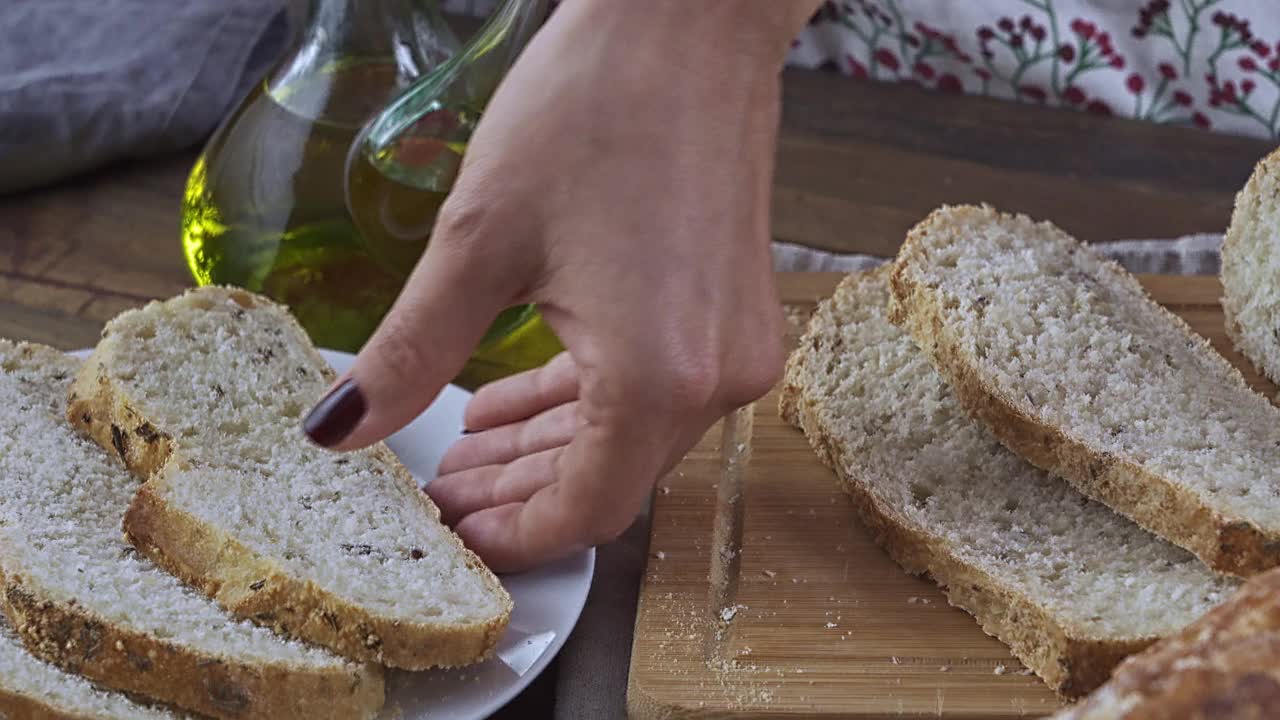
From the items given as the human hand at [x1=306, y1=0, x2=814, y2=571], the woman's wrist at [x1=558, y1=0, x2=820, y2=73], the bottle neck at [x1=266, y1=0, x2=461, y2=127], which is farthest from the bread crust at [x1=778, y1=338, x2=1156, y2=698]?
the bottle neck at [x1=266, y1=0, x2=461, y2=127]

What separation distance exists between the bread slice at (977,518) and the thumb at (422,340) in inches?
35.3

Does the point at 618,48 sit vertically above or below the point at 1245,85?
above

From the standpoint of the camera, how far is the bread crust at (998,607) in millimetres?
2119

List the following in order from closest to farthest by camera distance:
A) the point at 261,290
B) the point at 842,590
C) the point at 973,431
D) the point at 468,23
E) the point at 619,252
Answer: the point at 619,252, the point at 842,590, the point at 973,431, the point at 261,290, the point at 468,23

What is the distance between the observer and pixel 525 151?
67.9 inches

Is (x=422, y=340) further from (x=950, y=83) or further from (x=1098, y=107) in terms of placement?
(x=1098, y=107)

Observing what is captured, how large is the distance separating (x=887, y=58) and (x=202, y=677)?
3502mm

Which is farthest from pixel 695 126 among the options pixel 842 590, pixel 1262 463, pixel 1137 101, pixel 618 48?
pixel 1137 101

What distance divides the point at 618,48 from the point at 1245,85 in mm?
3426

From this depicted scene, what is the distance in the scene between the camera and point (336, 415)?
1839mm

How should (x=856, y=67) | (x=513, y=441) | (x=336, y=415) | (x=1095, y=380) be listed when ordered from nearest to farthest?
1. (x=336, y=415)
2. (x=513, y=441)
3. (x=1095, y=380)
4. (x=856, y=67)

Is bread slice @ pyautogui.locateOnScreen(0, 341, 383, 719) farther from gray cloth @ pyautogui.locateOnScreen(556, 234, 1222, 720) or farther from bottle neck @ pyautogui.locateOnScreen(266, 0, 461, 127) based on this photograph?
bottle neck @ pyautogui.locateOnScreen(266, 0, 461, 127)

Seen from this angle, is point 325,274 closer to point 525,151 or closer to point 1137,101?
point 525,151

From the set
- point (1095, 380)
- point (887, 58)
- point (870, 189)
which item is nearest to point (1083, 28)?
point (887, 58)
